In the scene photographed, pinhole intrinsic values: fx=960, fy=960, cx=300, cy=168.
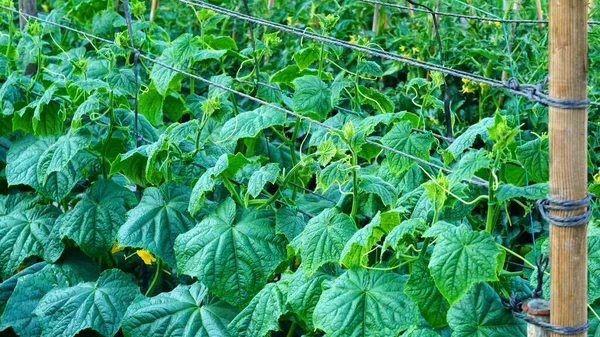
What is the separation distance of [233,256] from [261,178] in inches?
10.2

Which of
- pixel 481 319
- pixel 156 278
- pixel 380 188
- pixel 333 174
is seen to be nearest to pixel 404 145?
pixel 380 188

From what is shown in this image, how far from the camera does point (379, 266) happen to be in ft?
8.16

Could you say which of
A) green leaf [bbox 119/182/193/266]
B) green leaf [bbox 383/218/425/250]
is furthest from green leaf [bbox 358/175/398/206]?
green leaf [bbox 119/182/193/266]

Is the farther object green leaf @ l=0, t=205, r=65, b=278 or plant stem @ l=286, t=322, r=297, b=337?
green leaf @ l=0, t=205, r=65, b=278

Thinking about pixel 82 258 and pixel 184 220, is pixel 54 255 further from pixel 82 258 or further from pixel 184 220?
pixel 184 220

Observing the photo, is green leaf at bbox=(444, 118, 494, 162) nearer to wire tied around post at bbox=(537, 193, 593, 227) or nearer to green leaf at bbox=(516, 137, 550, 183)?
green leaf at bbox=(516, 137, 550, 183)

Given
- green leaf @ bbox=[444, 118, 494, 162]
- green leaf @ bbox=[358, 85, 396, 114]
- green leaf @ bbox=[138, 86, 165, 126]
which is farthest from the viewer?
green leaf @ bbox=[138, 86, 165, 126]

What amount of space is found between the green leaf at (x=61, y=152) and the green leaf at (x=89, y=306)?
0.38m

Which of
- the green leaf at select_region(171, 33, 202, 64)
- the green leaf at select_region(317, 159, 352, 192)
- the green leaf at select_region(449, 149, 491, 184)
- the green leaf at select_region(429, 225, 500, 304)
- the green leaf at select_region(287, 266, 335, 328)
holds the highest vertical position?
the green leaf at select_region(171, 33, 202, 64)

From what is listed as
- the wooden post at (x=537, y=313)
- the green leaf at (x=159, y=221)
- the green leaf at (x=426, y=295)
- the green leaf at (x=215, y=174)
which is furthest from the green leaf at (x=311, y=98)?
the wooden post at (x=537, y=313)

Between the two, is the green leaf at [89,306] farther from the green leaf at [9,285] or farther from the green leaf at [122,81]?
the green leaf at [122,81]

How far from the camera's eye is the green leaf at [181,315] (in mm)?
2848

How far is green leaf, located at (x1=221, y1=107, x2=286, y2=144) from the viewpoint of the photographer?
296cm

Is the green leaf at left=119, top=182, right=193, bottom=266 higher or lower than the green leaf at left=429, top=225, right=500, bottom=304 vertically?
lower
